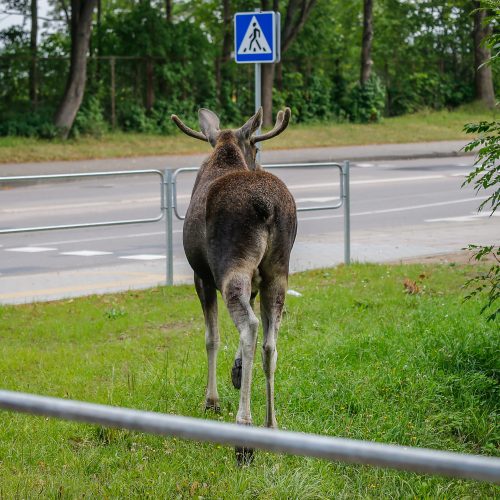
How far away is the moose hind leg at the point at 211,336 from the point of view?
6305 mm

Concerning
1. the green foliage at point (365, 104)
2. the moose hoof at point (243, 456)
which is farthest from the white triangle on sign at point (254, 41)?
the green foliage at point (365, 104)

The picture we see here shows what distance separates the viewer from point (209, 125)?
22.4 feet

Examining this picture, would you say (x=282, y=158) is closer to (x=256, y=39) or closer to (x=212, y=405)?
(x=256, y=39)

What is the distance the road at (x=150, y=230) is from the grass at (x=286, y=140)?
179 inches

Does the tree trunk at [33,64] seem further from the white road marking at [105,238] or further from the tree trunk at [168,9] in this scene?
the white road marking at [105,238]

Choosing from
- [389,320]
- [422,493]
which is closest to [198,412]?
[422,493]

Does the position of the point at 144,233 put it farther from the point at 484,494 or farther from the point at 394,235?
the point at 484,494

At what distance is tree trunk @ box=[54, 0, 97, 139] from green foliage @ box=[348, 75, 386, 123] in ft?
43.0

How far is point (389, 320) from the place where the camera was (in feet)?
30.5

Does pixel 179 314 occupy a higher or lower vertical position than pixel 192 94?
lower

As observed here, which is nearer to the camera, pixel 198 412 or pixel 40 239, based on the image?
pixel 198 412

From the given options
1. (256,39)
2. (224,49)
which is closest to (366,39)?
(224,49)

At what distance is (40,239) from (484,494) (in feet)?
36.0

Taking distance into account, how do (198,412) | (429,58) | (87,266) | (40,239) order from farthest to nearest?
(429,58)
(40,239)
(87,266)
(198,412)
